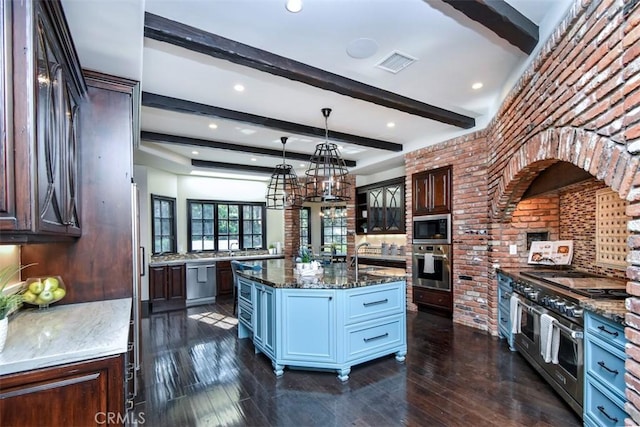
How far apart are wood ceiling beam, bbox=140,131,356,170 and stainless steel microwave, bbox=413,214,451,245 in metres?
2.58

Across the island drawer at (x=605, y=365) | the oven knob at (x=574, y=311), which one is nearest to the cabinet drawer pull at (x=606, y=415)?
the island drawer at (x=605, y=365)

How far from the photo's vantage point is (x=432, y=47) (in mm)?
2758

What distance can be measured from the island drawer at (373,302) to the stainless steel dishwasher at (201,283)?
4.08 m

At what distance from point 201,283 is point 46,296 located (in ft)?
14.0

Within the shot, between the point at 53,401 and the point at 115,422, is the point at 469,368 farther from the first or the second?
the point at 53,401

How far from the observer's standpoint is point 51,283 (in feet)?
7.07

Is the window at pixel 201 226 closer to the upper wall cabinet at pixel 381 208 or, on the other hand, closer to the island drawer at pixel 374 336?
the upper wall cabinet at pixel 381 208

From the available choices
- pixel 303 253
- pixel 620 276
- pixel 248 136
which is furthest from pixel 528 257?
pixel 248 136

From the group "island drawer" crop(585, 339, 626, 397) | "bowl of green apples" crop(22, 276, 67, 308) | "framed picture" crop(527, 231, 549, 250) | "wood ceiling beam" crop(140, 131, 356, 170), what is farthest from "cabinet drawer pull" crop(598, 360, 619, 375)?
"wood ceiling beam" crop(140, 131, 356, 170)

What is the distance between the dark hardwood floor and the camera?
2.41m

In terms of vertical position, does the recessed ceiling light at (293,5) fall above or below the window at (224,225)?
above

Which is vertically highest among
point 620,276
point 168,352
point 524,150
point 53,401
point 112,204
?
point 524,150

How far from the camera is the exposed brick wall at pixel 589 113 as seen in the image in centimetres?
157

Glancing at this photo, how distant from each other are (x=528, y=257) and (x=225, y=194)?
613 cm
